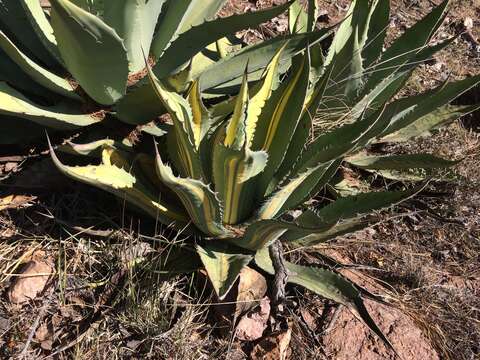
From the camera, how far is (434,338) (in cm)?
204

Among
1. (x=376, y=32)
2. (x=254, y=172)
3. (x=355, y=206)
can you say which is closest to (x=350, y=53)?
(x=376, y=32)

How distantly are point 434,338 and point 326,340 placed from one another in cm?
43

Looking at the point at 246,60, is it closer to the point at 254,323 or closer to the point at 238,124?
the point at 238,124

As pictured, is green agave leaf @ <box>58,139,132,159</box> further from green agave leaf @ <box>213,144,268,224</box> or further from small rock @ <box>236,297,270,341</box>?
small rock @ <box>236,297,270,341</box>

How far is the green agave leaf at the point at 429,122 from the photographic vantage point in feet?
7.97

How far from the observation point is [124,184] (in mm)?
1751

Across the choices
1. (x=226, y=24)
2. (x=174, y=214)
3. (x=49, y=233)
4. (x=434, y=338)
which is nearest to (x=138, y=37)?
(x=226, y=24)

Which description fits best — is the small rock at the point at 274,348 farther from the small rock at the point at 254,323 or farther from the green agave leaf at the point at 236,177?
the green agave leaf at the point at 236,177

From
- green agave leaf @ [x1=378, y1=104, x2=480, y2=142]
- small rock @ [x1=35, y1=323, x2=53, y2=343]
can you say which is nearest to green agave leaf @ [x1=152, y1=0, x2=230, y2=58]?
green agave leaf @ [x1=378, y1=104, x2=480, y2=142]

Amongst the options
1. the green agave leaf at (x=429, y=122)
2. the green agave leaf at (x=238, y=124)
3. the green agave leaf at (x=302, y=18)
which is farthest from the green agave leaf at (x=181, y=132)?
the green agave leaf at (x=429, y=122)

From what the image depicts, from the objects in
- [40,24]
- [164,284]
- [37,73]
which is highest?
[40,24]

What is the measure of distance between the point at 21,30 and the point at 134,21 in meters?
0.55

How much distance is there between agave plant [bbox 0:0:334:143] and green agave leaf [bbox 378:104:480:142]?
30.6 inches

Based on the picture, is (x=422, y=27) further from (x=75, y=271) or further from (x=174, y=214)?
(x=75, y=271)
